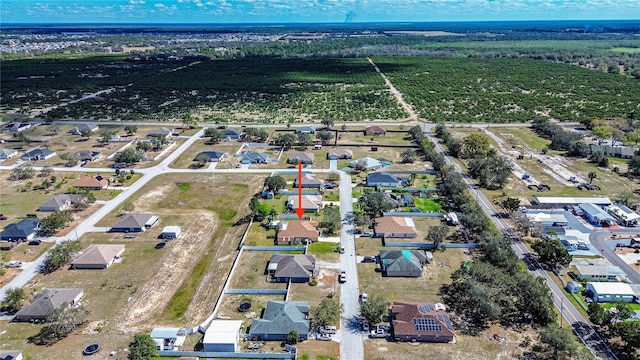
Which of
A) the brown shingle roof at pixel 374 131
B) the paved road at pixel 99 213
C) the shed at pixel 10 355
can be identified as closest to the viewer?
the shed at pixel 10 355

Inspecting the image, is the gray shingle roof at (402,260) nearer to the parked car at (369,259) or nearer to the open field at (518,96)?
the parked car at (369,259)

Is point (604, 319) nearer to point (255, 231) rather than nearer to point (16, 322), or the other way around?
point (255, 231)

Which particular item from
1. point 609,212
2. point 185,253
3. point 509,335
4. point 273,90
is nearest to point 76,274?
point 185,253

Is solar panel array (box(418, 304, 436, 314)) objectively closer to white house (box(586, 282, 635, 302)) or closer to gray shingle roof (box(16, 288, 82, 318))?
white house (box(586, 282, 635, 302))

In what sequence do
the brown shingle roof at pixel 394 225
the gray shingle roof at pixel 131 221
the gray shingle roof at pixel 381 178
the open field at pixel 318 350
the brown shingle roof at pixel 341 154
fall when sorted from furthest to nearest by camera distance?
1. the brown shingle roof at pixel 341 154
2. the gray shingle roof at pixel 381 178
3. the gray shingle roof at pixel 131 221
4. the brown shingle roof at pixel 394 225
5. the open field at pixel 318 350

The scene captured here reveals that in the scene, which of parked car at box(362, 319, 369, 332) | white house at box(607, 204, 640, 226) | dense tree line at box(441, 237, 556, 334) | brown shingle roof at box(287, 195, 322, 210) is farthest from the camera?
brown shingle roof at box(287, 195, 322, 210)

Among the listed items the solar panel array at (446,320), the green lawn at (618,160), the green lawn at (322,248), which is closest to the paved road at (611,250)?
the solar panel array at (446,320)

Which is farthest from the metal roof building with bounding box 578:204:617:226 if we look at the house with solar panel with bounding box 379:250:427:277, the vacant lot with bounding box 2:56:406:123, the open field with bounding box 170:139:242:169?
the vacant lot with bounding box 2:56:406:123
